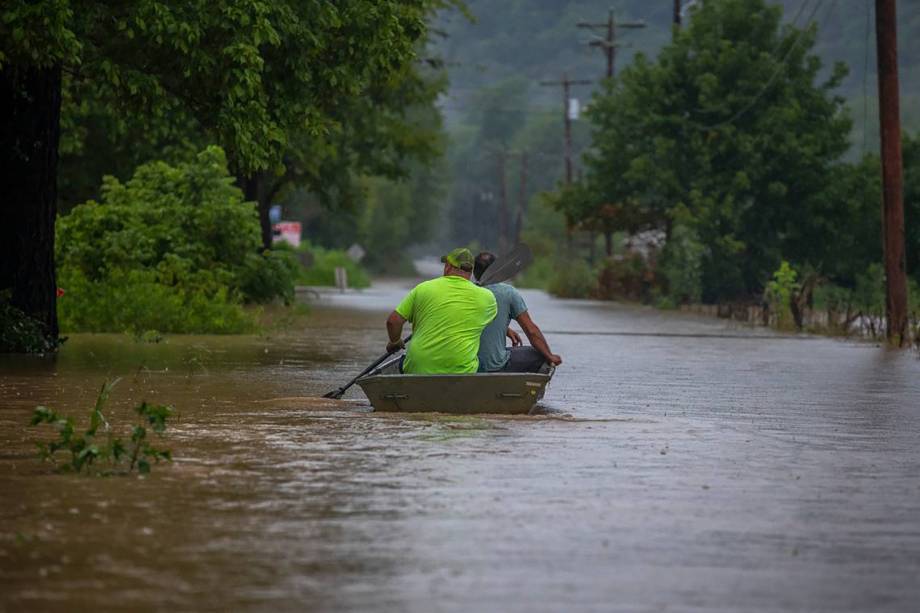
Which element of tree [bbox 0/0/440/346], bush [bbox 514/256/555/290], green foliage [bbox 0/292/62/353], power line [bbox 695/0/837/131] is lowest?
green foliage [bbox 0/292/62/353]

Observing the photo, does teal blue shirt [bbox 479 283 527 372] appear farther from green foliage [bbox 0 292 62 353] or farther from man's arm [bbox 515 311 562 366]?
green foliage [bbox 0 292 62 353]

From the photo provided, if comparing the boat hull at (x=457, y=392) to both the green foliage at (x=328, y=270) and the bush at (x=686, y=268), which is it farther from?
the green foliage at (x=328, y=270)

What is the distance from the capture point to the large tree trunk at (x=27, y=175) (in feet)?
78.2

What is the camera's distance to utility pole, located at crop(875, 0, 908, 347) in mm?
33656

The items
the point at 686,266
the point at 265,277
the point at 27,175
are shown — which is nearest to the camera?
the point at 27,175

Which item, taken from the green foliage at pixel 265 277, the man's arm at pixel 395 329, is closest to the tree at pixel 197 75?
the man's arm at pixel 395 329

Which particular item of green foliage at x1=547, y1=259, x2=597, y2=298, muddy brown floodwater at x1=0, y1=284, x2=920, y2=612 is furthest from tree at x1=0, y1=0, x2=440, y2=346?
green foliage at x1=547, y1=259, x2=597, y2=298

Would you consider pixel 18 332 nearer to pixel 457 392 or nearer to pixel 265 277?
pixel 457 392

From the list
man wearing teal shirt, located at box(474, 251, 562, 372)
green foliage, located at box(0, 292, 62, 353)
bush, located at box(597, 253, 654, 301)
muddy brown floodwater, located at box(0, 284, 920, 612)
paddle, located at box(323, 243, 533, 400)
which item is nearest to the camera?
muddy brown floodwater, located at box(0, 284, 920, 612)

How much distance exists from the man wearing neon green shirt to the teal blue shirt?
1.62 feet

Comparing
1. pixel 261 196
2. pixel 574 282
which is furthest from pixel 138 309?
pixel 574 282

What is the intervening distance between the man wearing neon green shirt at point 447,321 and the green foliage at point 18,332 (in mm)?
8652

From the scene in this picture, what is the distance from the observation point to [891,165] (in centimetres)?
3394

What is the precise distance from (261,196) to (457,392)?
43.3 m
